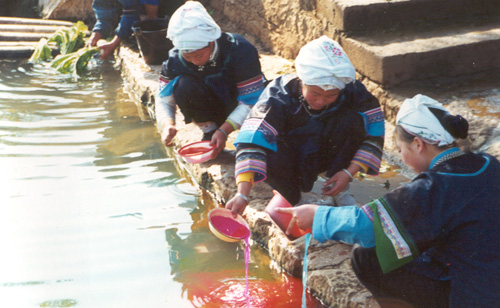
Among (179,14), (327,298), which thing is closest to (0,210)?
(179,14)

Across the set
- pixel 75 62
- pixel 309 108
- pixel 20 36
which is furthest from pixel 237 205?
pixel 20 36

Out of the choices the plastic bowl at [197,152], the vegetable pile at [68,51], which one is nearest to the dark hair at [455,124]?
the plastic bowl at [197,152]

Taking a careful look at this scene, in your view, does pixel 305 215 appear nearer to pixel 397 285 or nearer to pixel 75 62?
pixel 397 285

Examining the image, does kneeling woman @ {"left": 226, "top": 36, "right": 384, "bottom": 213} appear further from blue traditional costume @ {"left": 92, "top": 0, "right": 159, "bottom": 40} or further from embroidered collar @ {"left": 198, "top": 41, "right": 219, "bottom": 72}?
blue traditional costume @ {"left": 92, "top": 0, "right": 159, "bottom": 40}

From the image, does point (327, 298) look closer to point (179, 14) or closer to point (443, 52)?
point (179, 14)

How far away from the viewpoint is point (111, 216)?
354cm

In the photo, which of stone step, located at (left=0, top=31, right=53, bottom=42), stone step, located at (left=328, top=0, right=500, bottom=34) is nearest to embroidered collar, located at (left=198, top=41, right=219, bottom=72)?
stone step, located at (left=328, top=0, right=500, bottom=34)

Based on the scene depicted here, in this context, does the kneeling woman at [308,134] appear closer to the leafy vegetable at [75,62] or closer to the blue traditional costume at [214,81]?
the blue traditional costume at [214,81]

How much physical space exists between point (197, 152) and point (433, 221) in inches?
77.2

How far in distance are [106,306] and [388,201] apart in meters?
1.36

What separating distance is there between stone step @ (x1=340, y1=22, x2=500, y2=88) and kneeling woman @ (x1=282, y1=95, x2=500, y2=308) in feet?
6.91

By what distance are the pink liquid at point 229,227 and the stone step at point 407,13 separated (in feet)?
7.74

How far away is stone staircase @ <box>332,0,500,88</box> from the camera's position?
4.35 meters

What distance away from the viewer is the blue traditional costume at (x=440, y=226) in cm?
207
